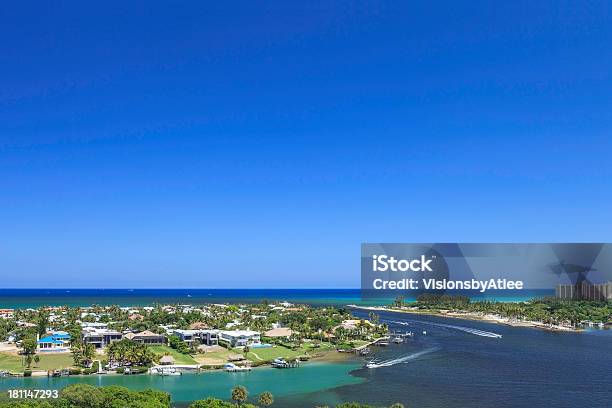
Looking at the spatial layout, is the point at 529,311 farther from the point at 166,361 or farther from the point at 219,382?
the point at 219,382

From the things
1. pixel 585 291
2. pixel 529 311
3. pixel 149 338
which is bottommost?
pixel 529 311

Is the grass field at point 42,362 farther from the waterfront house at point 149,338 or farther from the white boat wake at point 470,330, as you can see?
the white boat wake at point 470,330

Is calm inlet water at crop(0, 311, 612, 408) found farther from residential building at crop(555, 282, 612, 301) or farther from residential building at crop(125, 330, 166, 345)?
residential building at crop(555, 282, 612, 301)

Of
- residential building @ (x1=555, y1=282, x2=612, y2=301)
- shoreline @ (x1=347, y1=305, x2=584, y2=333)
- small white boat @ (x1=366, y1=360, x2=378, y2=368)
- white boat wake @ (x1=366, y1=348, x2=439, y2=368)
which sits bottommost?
shoreline @ (x1=347, y1=305, x2=584, y2=333)

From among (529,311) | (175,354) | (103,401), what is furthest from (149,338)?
(529,311)

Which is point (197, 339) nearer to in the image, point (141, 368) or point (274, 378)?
point (141, 368)

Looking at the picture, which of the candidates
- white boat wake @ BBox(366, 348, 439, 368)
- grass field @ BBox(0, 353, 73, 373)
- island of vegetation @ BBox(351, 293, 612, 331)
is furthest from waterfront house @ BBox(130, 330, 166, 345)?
island of vegetation @ BBox(351, 293, 612, 331)

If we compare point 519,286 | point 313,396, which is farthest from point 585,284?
point 313,396
